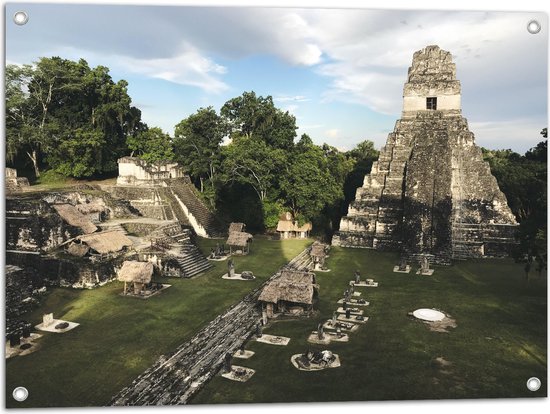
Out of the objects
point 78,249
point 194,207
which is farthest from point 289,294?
point 194,207

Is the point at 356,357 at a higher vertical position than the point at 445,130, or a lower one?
lower

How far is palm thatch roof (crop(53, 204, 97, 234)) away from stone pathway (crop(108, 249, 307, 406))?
10.3 meters

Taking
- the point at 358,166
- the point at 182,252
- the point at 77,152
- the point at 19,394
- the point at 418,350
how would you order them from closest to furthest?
the point at 19,394 → the point at 418,350 → the point at 182,252 → the point at 77,152 → the point at 358,166

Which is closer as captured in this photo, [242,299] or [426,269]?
[242,299]

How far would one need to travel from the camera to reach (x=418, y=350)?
38.8 ft

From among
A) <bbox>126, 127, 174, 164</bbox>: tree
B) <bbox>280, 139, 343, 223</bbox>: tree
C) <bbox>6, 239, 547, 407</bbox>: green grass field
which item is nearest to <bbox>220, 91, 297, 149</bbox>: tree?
<bbox>126, 127, 174, 164</bbox>: tree

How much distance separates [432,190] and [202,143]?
17.9 meters

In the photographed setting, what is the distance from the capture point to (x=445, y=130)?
29000 millimetres

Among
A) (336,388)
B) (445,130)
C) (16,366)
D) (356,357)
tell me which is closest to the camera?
(336,388)

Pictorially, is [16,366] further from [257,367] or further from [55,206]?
[55,206]

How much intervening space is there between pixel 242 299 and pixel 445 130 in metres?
19.9

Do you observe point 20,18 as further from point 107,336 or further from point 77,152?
point 77,152

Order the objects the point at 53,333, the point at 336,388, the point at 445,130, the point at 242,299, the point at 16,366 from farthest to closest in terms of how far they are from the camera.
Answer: the point at 445,130, the point at 242,299, the point at 53,333, the point at 16,366, the point at 336,388

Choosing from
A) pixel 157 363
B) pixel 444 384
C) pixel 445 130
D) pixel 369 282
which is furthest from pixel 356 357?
pixel 445 130
